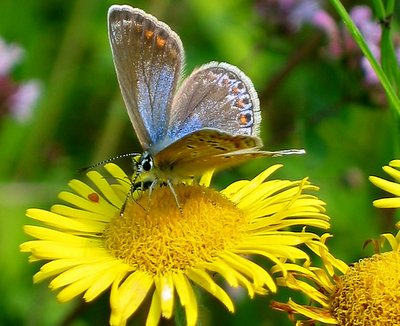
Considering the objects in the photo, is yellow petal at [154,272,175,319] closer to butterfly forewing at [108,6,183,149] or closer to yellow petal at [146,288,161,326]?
yellow petal at [146,288,161,326]

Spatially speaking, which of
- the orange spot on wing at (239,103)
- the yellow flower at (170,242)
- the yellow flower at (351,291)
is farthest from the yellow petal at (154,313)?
the orange spot on wing at (239,103)

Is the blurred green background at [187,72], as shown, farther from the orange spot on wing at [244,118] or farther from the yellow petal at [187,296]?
the yellow petal at [187,296]

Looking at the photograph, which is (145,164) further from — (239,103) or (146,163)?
(239,103)

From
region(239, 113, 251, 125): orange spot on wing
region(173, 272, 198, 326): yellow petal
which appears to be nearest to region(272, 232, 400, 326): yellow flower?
region(173, 272, 198, 326): yellow petal

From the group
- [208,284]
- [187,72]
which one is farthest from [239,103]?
[187,72]

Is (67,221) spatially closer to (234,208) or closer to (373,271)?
(234,208)

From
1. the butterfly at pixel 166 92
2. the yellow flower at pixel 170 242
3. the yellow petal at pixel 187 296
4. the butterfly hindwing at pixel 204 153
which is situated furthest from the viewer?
the butterfly at pixel 166 92

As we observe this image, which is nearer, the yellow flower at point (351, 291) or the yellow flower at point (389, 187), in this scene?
the yellow flower at point (351, 291)

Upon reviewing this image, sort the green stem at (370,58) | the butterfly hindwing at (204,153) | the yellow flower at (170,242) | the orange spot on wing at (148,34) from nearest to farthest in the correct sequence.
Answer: the yellow flower at (170,242) < the butterfly hindwing at (204,153) < the green stem at (370,58) < the orange spot on wing at (148,34)

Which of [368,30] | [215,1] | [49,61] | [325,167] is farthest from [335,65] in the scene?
[49,61]
